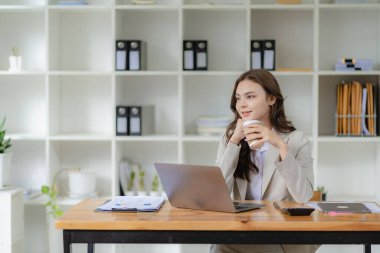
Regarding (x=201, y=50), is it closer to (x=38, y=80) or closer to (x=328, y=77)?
(x=328, y=77)

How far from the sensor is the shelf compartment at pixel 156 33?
463 cm

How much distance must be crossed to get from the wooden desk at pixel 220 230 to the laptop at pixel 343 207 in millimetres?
164

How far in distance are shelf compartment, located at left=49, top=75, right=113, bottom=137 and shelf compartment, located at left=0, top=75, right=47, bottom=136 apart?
15cm

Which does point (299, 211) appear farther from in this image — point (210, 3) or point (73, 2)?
point (73, 2)

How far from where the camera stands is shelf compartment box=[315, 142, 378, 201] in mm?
4641

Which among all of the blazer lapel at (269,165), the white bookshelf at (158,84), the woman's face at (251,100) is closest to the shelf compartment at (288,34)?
the white bookshelf at (158,84)

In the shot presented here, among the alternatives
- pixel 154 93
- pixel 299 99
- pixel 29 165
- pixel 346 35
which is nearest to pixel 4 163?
pixel 29 165

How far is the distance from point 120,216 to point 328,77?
2.65m

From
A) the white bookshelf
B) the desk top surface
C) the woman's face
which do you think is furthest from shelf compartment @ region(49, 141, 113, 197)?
the desk top surface

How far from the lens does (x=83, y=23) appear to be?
469cm

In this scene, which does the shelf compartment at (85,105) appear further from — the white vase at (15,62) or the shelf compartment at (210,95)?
the shelf compartment at (210,95)

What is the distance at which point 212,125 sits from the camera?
4.44 m

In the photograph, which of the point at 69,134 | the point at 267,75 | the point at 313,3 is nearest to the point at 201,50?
the point at 313,3

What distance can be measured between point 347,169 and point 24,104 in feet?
8.05
